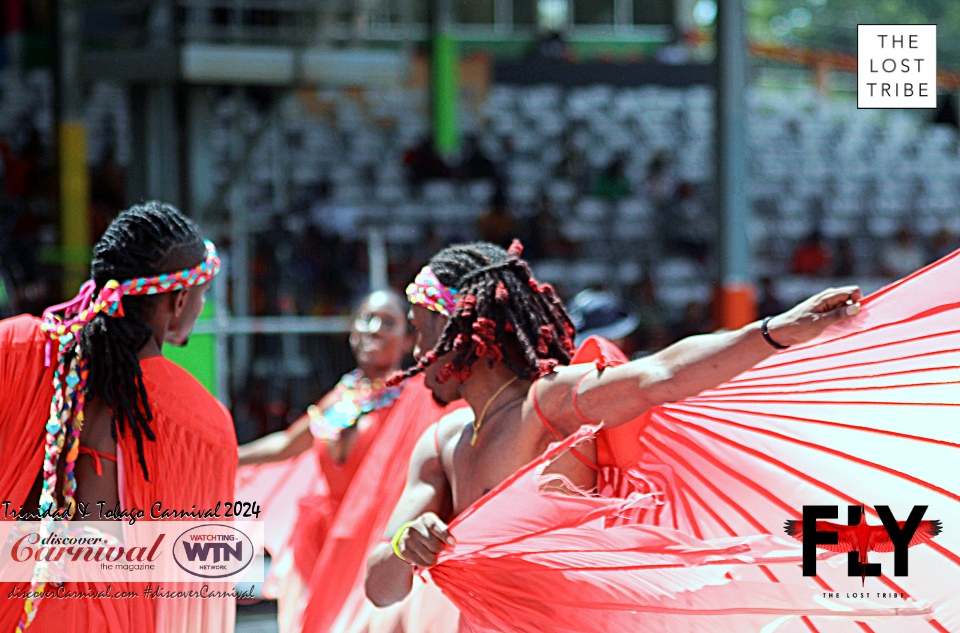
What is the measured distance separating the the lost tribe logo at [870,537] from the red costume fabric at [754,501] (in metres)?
0.02

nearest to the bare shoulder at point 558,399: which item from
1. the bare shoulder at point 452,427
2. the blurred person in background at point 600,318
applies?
the bare shoulder at point 452,427

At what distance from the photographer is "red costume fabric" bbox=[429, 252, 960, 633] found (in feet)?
9.65

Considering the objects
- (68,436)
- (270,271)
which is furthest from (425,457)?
(270,271)

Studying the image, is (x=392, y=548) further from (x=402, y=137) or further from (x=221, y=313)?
(x=402, y=137)

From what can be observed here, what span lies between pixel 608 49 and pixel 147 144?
49.6 feet

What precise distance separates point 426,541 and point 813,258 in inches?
556

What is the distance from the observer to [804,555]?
2996 millimetres

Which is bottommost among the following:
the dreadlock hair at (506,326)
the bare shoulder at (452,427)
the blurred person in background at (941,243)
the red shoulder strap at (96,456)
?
the blurred person in background at (941,243)

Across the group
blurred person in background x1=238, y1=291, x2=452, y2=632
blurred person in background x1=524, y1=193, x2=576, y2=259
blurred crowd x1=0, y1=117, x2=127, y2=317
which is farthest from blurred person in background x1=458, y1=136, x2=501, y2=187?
blurred person in background x1=238, y1=291, x2=452, y2=632

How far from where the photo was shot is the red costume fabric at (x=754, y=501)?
116 inches

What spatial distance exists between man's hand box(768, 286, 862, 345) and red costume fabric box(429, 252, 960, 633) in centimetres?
14

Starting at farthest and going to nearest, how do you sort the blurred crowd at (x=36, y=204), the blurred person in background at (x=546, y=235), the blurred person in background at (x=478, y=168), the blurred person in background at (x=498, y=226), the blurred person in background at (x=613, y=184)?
1. the blurred person in background at (x=613, y=184)
2. the blurred person in background at (x=478, y=168)
3. the blurred person in background at (x=546, y=235)
4. the blurred person in background at (x=498, y=226)
5. the blurred crowd at (x=36, y=204)

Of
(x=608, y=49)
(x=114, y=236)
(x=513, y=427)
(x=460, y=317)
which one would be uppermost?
(x=608, y=49)

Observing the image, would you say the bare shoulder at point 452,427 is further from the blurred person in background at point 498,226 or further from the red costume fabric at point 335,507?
the blurred person in background at point 498,226
